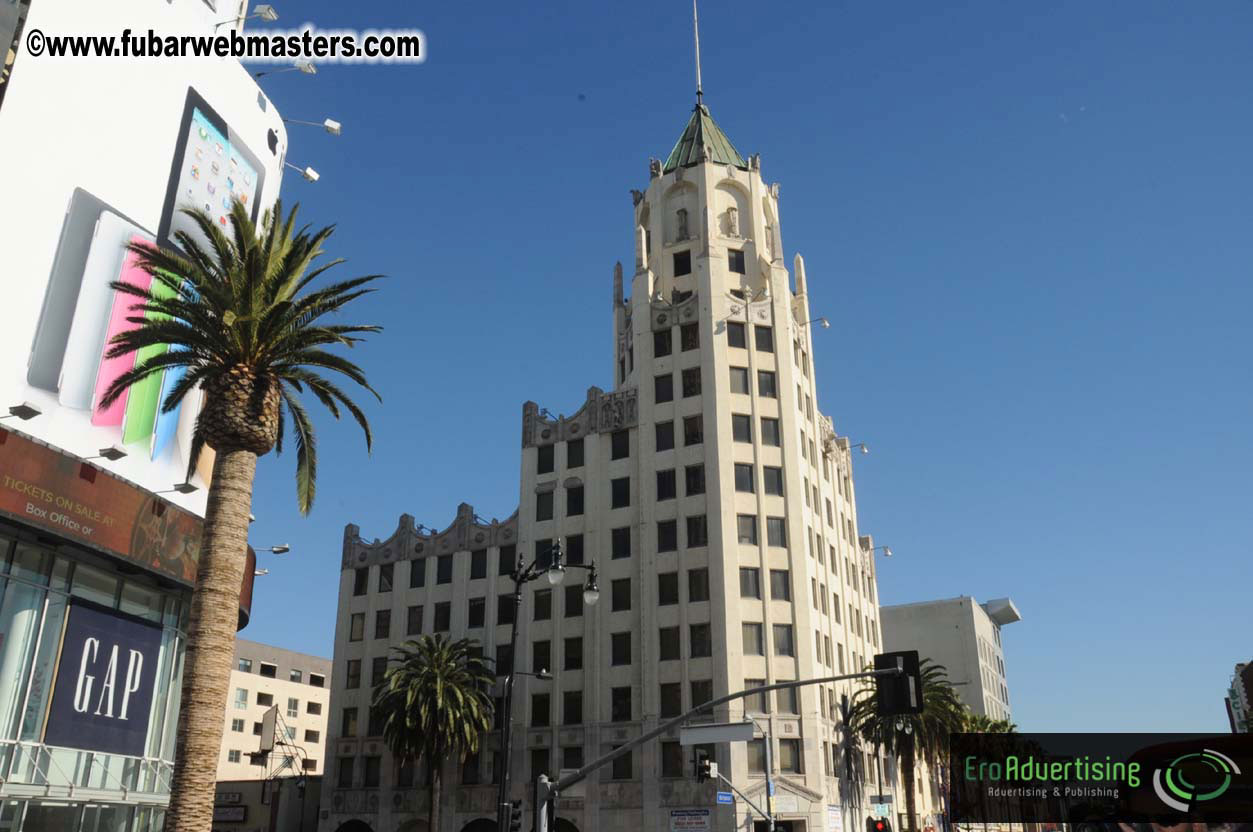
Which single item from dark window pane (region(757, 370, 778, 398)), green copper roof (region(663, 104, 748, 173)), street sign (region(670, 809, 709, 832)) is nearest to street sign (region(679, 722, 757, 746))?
street sign (region(670, 809, 709, 832))

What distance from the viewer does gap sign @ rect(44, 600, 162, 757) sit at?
33.7 meters

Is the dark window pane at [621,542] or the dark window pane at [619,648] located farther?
the dark window pane at [621,542]

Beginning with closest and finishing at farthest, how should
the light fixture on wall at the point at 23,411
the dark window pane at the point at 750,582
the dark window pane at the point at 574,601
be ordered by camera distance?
the light fixture on wall at the point at 23,411 → the dark window pane at the point at 750,582 → the dark window pane at the point at 574,601

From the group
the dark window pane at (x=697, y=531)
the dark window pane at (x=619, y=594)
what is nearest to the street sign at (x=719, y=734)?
the dark window pane at (x=697, y=531)

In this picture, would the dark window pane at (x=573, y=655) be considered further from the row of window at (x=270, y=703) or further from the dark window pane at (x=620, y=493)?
the row of window at (x=270, y=703)

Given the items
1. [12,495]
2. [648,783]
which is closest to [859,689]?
[648,783]

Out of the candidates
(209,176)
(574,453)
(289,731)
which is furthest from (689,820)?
(289,731)

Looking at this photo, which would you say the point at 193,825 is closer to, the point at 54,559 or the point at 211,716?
the point at 211,716

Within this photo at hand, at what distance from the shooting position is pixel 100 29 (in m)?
40.0

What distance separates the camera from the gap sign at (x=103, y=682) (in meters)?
33.7

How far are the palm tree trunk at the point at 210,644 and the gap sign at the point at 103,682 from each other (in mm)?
10535

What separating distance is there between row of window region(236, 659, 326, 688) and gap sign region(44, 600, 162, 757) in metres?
68.0

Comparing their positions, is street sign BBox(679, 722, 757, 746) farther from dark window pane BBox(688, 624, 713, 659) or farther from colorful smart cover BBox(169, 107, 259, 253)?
colorful smart cover BBox(169, 107, 259, 253)

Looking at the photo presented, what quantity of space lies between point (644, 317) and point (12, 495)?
144 ft
